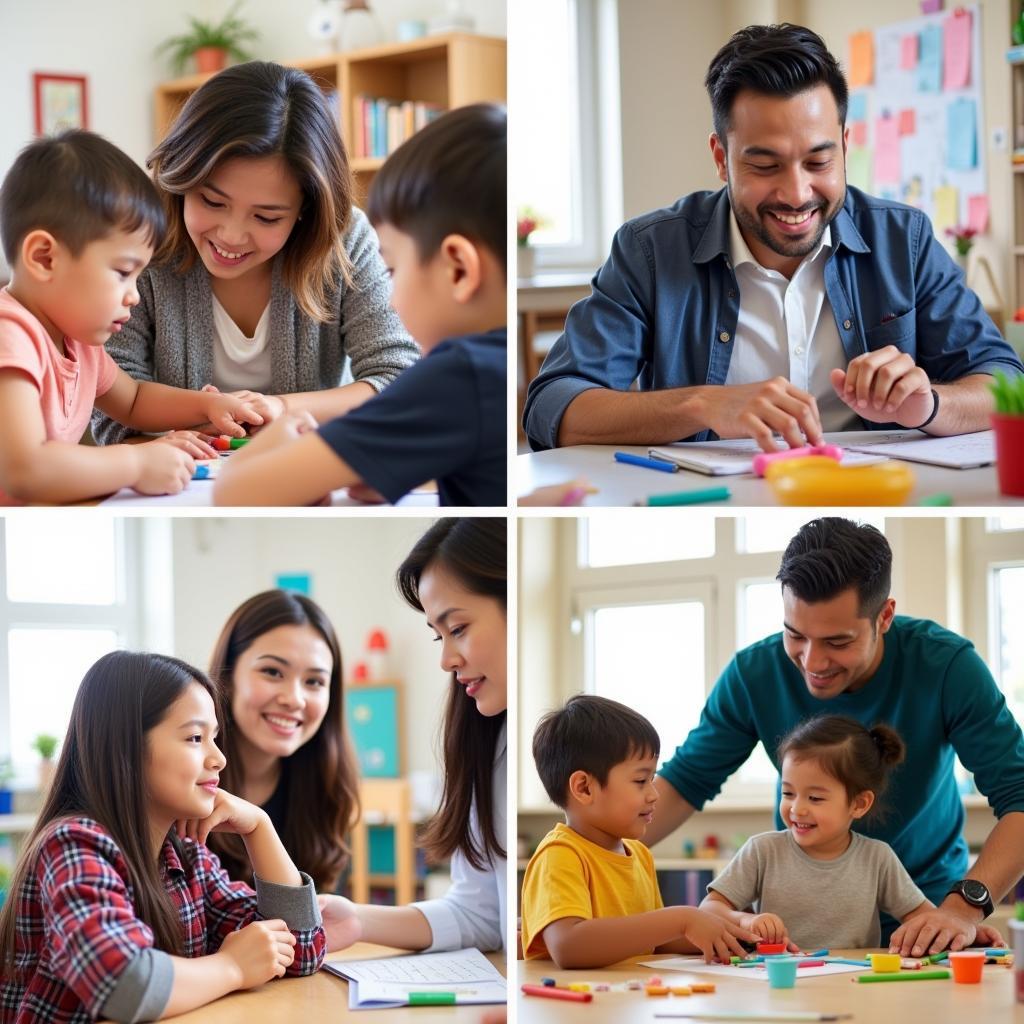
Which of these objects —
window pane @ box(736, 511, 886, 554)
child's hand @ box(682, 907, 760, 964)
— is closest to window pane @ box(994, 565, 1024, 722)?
window pane @ box(736, 511, 886, 554)

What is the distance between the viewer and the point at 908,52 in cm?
378

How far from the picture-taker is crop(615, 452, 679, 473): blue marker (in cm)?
107

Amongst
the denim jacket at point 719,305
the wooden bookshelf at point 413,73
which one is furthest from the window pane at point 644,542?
the denim jacket at point 719,305

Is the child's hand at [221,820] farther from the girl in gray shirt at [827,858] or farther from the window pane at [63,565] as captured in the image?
the window pane at [63,565]

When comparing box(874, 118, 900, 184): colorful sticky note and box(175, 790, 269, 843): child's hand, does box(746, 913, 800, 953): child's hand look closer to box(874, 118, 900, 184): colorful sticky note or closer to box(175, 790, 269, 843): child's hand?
box(175, 790, 269, 843): child's hand

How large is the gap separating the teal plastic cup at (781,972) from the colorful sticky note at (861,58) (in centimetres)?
328

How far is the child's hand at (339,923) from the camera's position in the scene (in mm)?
1331

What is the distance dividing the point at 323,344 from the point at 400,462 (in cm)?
39

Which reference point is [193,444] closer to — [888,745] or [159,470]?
[159,470]

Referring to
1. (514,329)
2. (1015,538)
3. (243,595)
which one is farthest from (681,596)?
(514,329)

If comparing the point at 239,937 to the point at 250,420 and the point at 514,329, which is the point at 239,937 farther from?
the point at 514,329

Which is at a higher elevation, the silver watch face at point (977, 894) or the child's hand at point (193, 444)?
the child's hand at point (193, 444)

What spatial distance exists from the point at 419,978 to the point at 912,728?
2.02 feet

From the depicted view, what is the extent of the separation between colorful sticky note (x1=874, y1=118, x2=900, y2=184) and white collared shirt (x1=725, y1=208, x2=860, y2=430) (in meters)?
2.72
